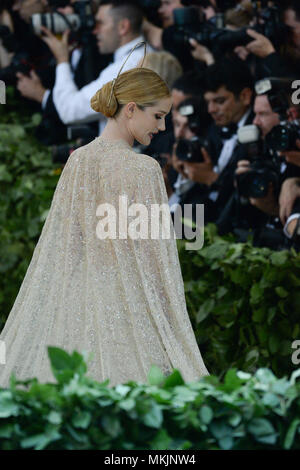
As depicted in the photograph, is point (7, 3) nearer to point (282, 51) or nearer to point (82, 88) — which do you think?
point (82, 88)

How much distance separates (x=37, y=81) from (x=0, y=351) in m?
5.09

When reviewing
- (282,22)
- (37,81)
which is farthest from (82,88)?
(282,22)

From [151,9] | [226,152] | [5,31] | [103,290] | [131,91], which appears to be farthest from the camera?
[5,31]

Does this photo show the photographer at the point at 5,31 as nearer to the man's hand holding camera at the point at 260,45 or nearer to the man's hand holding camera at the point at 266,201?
the man's hand holding camera at the point at 260,45

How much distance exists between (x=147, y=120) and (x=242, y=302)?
1919 mm

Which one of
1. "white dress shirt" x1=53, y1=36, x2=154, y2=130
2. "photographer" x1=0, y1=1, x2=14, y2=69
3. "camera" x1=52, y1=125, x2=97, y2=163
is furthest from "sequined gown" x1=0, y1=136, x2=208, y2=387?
"photographer" x1=0, y1=1, x2=14, y2=69

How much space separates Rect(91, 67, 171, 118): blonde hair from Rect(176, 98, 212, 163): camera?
2861mm

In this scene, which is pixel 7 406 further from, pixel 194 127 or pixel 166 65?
pixel 166 65

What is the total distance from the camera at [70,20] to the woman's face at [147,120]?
13.8ft

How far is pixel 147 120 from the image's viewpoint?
160 inches

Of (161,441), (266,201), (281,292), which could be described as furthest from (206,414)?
(266,201)

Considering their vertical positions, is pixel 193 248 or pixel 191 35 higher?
pixel 191 35

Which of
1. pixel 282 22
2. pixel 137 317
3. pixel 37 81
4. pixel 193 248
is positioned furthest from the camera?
pixel 37 81

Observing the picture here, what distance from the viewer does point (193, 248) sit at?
6168 mm
